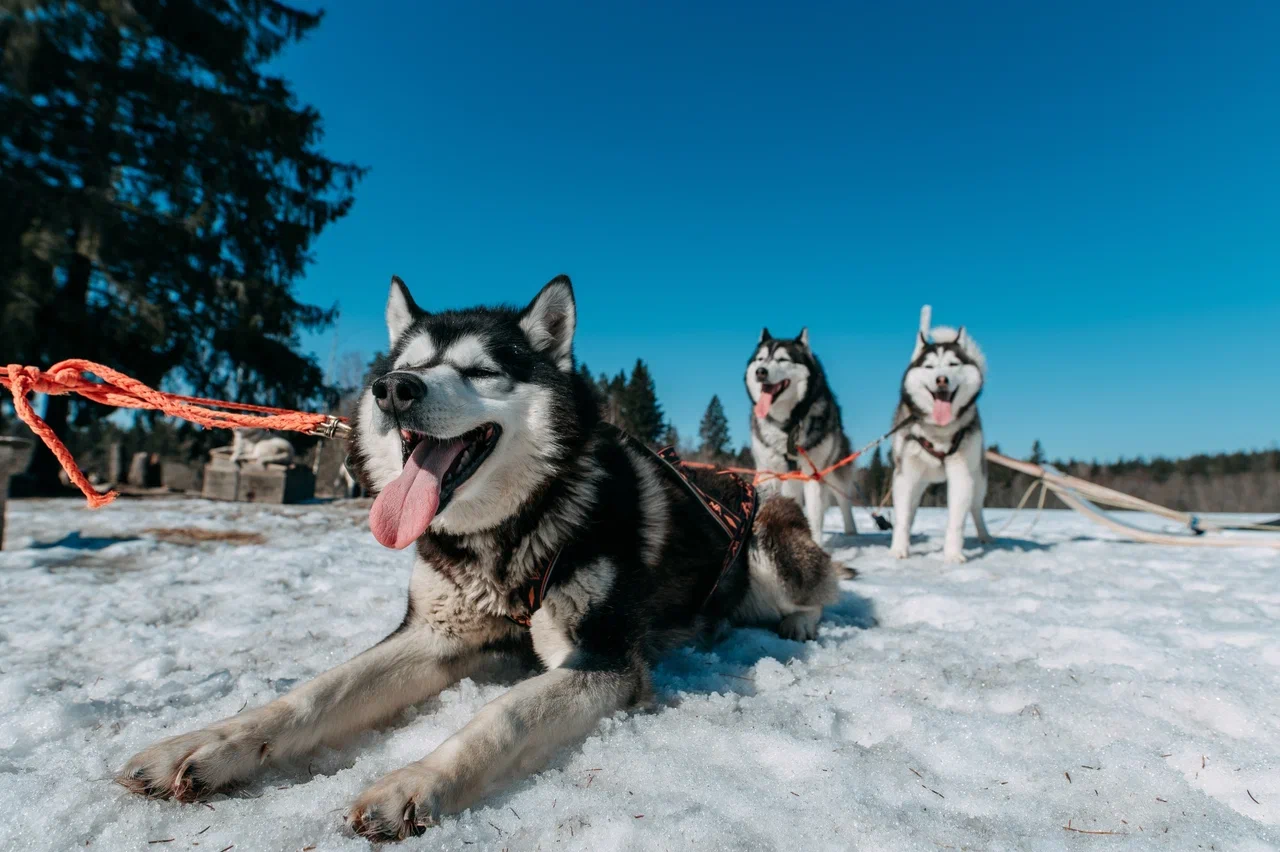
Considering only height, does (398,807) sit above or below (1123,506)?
below

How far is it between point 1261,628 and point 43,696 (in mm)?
5280

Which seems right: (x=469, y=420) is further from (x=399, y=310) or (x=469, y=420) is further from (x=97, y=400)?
(x=97, y=400)

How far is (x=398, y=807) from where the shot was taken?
1337mm

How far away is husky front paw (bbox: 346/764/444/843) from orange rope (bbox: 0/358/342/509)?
5.23ft

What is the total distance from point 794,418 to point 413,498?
5.29 m

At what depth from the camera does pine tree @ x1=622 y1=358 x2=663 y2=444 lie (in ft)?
130

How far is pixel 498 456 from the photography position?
2115 millimetres

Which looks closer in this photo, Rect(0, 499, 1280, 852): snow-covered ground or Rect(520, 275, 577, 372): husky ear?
Rect(0, 499, 1280, 852): snow-covered ground

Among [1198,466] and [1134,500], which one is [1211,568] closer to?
[1134,500]

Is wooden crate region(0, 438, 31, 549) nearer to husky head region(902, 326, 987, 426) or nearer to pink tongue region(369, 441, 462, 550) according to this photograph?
pink tongue region(369, 441, 462, 550)

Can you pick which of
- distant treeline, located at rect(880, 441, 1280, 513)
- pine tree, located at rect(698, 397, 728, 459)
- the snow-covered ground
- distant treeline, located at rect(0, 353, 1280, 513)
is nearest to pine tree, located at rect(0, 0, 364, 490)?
distant treeline, located at rect(0, 353, 1280, 513)

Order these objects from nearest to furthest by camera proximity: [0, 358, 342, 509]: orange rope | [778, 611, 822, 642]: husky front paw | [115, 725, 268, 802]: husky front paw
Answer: [115, 725, 268, 802]: husky front paw, [0, 358, 342, 509]: orange rope, [778, 611, 822, 642]: husky front paw

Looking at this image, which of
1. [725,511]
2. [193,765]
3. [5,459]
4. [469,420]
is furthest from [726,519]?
[5,459]

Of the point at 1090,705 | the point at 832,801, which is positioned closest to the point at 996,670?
the point at 1090,705
